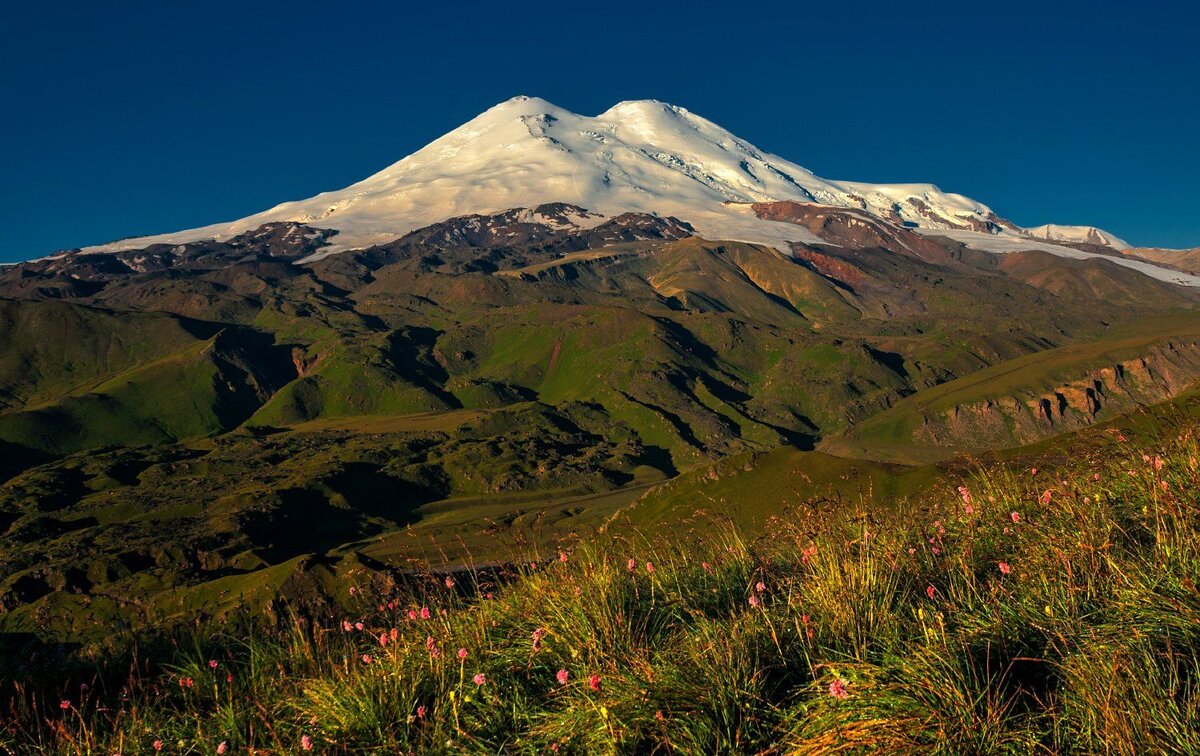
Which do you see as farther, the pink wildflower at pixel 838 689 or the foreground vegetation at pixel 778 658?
the foreground vegetation at pixel 778 658

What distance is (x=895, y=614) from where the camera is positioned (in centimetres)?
923

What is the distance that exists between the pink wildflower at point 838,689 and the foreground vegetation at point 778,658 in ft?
0.09

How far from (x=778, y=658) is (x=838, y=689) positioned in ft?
5.26

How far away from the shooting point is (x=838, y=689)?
7527 mm

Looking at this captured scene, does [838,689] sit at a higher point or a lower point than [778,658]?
higher

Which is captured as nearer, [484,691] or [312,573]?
[484,691]

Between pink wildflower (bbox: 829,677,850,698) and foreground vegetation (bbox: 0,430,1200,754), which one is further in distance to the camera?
foreground vegetation (bbox: 0,430,1200,754)

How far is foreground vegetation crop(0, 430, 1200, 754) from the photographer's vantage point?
7656mm

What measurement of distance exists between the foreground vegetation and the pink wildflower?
0.03 meters

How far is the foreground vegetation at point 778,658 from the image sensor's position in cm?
766

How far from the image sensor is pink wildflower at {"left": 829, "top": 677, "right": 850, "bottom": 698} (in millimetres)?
7465

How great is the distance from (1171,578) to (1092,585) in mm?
723

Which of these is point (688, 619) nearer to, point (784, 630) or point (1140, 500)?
point (784, 630)

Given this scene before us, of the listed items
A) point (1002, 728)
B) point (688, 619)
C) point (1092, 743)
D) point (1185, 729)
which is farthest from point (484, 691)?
point (1185, 729)
